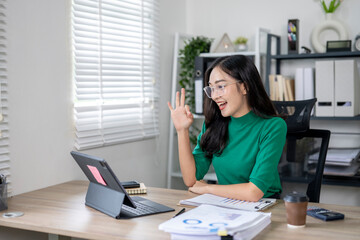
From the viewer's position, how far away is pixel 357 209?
1.77 m

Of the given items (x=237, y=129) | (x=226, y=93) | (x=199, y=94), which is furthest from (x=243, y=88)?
(x=199, y=94)

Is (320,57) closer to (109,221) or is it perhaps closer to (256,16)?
(256,16)

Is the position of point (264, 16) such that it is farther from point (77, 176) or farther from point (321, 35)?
point (77, 176)

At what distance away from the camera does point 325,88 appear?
3.09 metres

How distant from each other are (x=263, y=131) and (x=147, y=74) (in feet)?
4.40

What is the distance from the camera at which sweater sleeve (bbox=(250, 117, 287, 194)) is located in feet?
6.27

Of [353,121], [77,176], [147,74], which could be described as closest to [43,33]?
[77,176]

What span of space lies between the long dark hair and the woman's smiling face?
0.07 ft

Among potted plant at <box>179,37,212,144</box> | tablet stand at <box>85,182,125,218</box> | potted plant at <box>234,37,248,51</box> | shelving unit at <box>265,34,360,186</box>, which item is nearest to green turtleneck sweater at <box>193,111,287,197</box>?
tablet stand at <box>85,182,125,218</box>

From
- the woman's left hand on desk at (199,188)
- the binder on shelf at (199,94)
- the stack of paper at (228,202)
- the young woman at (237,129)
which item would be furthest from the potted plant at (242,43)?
the stack of paper at (228,202)

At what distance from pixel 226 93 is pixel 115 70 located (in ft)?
3.33

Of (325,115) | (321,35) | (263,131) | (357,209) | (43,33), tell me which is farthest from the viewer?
(321,35)

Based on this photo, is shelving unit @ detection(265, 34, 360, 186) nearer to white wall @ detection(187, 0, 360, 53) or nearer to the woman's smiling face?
white wall @ detection(187, 0, 360, 53)

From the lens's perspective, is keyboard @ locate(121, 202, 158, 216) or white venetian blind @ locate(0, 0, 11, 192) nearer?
keyboard @ locate(121, 202, 158, 216)
